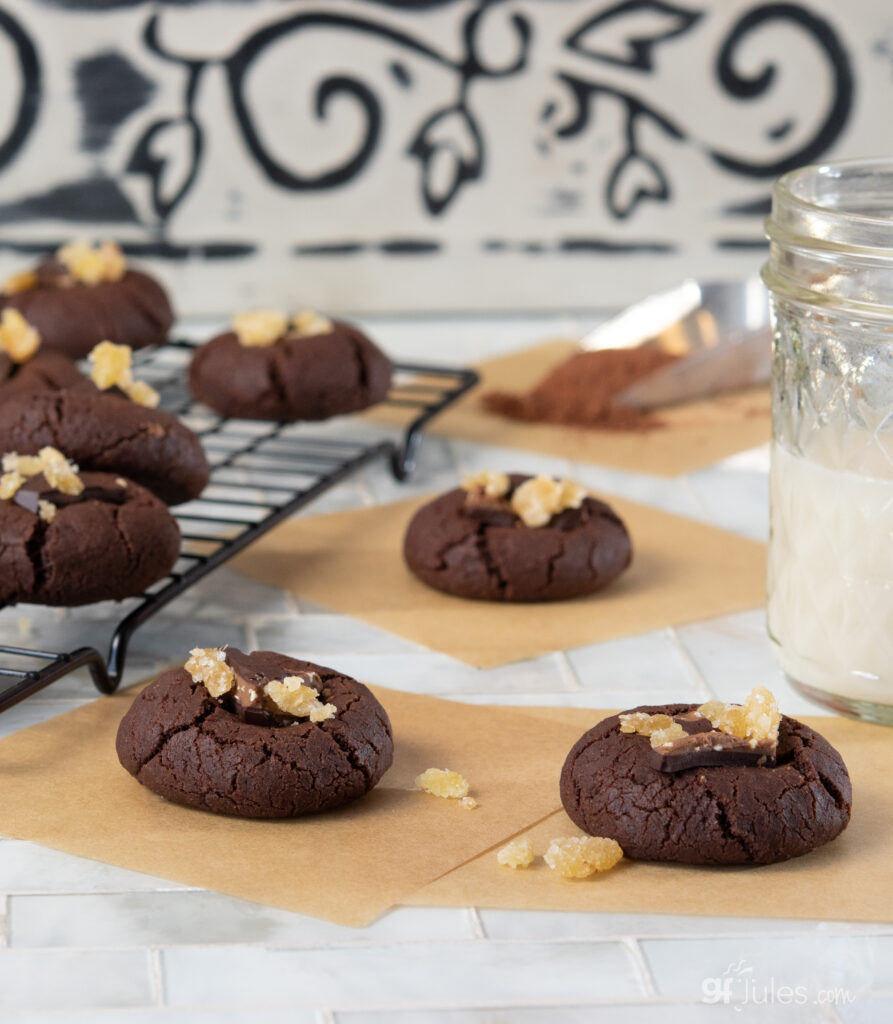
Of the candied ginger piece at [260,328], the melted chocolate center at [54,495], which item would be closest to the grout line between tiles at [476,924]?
the melted chocolate center at [54,495]

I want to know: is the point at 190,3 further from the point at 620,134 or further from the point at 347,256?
the point at 620,134

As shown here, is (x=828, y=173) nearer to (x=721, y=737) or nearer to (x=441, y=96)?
(x=721, y=737)

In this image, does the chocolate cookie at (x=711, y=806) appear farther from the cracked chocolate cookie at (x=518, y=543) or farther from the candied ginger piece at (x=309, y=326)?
the candied ginger piece at (x=309, y=326)

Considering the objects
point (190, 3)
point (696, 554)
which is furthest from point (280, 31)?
point (696, 554)

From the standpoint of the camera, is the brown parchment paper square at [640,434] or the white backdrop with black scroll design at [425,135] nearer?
the brown parchment paper square at [640,434]

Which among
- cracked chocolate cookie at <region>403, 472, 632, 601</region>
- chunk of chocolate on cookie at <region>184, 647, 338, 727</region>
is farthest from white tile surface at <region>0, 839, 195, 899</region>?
cracked chocolate cookie at <region>403, 472, 632, 601</region>

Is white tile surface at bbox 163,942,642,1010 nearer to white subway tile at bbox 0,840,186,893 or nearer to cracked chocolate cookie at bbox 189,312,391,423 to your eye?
white subway tile at bbox 0,840,186,893
